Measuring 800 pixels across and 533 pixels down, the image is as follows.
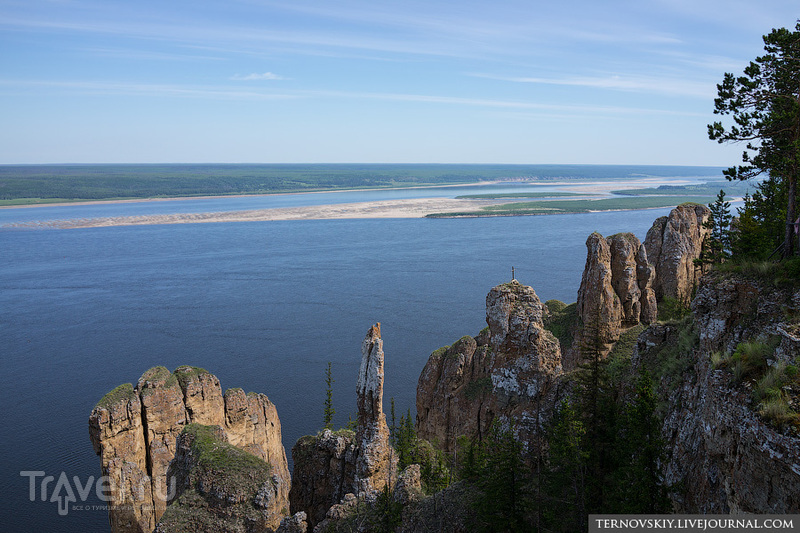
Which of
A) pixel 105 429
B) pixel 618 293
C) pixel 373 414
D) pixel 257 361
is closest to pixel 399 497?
pixel 373 414

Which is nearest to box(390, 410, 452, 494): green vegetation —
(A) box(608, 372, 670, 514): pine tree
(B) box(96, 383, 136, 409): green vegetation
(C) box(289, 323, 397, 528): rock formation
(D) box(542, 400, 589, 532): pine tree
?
(C) box(289, 323, 397, 528): rock formation

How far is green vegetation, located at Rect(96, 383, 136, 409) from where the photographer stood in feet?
110

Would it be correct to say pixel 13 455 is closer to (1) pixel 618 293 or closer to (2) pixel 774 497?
(1) pixel 618 293

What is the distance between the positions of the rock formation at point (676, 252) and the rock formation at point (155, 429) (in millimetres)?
41173

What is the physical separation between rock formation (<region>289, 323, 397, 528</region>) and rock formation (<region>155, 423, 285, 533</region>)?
3030 mm

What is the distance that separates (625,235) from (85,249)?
15538 centimetres

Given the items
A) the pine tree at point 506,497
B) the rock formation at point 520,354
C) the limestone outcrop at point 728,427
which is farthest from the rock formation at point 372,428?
the limestone outcrop at point 728,427

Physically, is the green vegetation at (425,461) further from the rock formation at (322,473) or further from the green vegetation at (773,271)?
the green vegetation at (773,271)

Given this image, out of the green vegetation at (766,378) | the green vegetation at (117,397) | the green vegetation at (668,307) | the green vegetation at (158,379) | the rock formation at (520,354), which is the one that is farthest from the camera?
the green vegetation at (668,307)

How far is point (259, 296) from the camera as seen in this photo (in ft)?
361

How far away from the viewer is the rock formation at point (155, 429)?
33062 mm

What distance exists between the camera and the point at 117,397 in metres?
34.2

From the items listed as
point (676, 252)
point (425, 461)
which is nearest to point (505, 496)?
point (425, 461)

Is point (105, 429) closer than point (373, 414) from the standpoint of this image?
No
